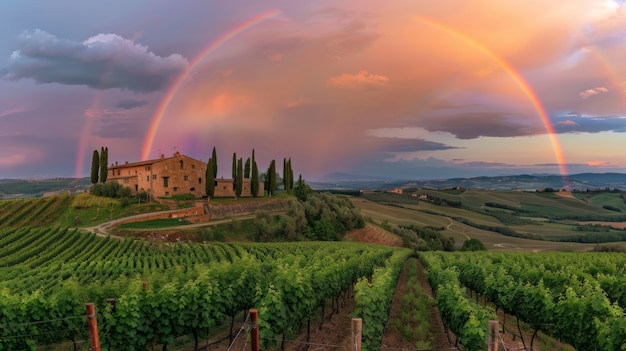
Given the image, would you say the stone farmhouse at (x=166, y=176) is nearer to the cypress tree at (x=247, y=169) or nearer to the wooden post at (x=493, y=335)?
the cypress tree at (x=247, y=169)

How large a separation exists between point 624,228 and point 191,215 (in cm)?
12200

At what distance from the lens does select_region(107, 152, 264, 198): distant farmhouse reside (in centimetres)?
6353

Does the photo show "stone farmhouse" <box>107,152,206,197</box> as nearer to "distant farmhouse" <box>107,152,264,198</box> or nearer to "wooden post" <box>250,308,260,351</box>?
"distant farmhouse" <box>107,152,264,198</box>

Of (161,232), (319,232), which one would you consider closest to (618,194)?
(319,232)

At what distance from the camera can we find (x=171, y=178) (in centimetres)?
6512

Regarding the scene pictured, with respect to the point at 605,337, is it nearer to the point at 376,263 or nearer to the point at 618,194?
the point at 376,263

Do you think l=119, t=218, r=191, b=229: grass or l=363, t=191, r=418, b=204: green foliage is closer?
l=119, t=218, r=191, b=229: grass

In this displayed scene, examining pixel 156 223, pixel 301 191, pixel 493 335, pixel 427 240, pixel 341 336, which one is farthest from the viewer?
pixel 301 191

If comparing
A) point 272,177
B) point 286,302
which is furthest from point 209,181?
point 286,302

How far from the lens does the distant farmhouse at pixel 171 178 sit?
2501 inches

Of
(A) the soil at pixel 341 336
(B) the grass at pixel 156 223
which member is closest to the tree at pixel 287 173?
(B) the grass at pixel 156 223

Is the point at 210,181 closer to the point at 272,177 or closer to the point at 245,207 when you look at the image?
the point at 245,207

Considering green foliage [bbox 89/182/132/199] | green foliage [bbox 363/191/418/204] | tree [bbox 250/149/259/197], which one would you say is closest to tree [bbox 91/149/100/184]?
green foliage [bbox 89/182/132/199]

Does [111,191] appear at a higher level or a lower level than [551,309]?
higher
